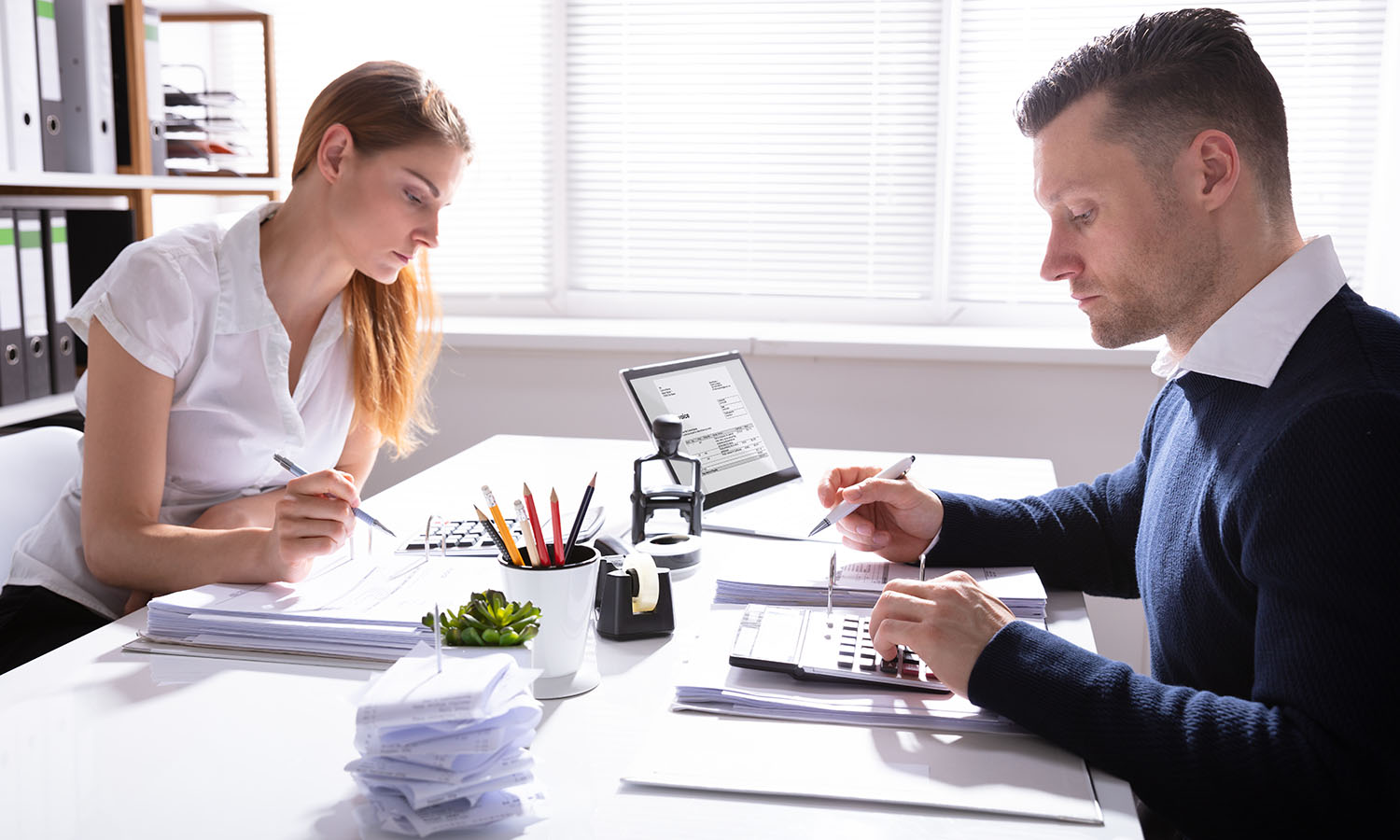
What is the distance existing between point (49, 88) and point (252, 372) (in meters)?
0.94

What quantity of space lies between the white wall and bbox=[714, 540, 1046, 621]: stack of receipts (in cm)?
139

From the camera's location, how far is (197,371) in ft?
4.98

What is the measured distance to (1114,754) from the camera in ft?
2.81

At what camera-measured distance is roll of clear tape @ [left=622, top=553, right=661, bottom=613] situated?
1.12 meters

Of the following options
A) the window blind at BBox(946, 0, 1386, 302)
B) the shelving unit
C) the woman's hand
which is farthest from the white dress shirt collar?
the shelving unit

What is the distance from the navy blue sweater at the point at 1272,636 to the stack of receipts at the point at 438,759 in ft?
1.27

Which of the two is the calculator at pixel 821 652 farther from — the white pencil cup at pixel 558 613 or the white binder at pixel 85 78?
the white binder at pixel 85 78

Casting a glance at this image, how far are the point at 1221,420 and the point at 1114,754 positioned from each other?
1.15ft

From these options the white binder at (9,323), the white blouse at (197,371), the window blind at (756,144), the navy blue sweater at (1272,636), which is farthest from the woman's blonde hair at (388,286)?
the window blind at (756,144)

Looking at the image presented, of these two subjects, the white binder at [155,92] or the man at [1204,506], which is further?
the white binder at [155,92]

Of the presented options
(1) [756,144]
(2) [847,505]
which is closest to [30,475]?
(2) [847,505]

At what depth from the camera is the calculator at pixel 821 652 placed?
0.99m

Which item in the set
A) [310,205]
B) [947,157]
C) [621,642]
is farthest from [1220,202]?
[947,157]

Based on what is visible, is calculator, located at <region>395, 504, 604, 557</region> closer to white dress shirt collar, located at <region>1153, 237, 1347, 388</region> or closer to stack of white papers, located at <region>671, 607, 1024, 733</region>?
stack of white papers, located at <region>671, 607, 1024, 733</region>
